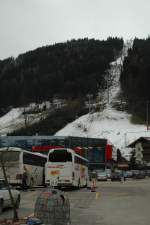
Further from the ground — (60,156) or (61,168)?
(60,156)

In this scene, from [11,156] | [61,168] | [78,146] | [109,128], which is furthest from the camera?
[109,128]

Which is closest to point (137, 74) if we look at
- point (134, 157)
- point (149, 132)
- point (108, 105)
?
point (108, 105)

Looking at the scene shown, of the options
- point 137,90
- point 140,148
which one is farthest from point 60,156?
point 137,90

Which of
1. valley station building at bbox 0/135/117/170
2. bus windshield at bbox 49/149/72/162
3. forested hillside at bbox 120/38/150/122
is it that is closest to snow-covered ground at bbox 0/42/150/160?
forested hillside at bbox 120/38/150/122

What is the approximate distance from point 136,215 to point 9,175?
20.7m

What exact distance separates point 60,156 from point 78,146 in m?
86.0

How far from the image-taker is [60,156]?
39.8 metres

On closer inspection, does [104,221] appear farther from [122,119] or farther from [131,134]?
[122,119]

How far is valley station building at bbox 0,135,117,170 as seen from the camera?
120188 millimetres

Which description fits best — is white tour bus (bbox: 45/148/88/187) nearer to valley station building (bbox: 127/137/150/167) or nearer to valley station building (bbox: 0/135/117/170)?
valley station building (bbox: 0/135/117/170)

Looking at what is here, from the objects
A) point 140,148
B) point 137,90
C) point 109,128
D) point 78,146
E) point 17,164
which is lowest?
point 17,164

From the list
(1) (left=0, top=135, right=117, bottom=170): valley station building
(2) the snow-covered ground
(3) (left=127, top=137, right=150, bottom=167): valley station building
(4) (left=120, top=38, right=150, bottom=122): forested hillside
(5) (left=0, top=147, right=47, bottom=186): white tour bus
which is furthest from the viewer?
(4) (left=120, top=38, right=150, bottom=122): forested hillside

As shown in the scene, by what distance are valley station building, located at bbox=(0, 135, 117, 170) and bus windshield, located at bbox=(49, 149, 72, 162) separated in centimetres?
7767

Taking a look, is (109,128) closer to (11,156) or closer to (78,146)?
(78,146)
